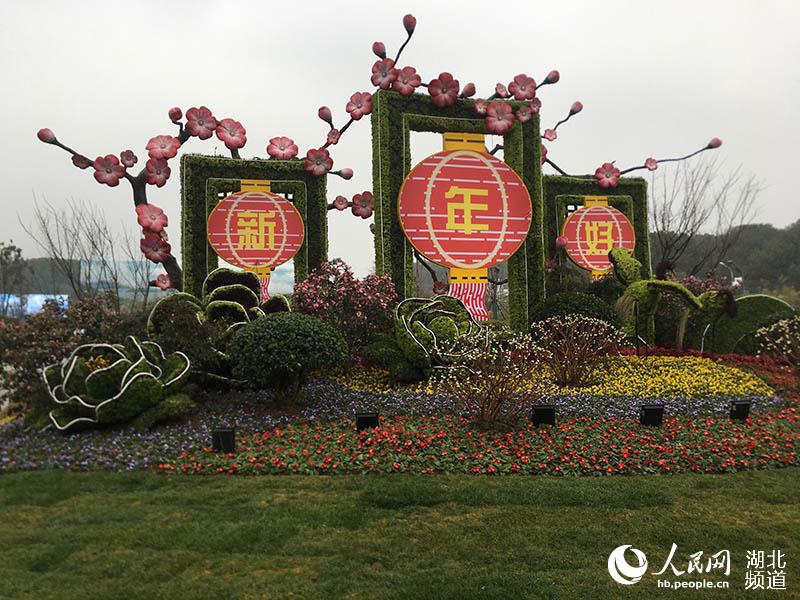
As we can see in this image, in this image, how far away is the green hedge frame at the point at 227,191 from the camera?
11203 millimetres

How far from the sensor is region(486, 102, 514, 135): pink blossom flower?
1041 centimetres

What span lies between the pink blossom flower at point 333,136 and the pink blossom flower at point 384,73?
261 cm

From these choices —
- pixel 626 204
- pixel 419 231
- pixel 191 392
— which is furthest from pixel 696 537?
pixel 626 204

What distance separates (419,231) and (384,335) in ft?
Answer: 6.70

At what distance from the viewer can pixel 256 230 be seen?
1152cm

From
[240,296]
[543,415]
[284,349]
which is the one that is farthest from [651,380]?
[240,296]

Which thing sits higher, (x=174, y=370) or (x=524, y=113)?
(x=524, y=113)

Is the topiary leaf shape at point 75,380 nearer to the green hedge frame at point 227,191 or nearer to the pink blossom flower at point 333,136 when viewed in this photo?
the green hedge frame at point 227,191

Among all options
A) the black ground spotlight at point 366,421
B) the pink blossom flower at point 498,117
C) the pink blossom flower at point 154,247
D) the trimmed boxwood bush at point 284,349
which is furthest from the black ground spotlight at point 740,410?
the pink blossom flower at point 154,247

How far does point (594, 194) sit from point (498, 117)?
15.6ft

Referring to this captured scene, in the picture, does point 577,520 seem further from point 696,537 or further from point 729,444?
point 729,444

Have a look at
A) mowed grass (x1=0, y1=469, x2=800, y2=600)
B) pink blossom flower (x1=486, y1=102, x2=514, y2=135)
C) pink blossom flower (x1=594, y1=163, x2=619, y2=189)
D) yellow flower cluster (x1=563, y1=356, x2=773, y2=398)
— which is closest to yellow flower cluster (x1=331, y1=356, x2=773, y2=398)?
yellow flower cluster (x1=563, y1=356, x2=773, y2=398)

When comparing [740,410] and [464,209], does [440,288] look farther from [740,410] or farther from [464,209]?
[740,410]

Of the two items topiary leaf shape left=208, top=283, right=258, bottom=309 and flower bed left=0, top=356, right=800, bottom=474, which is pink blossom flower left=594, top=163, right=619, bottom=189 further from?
topiary leaf shape left=208, top=283, right=258, bottom=309
